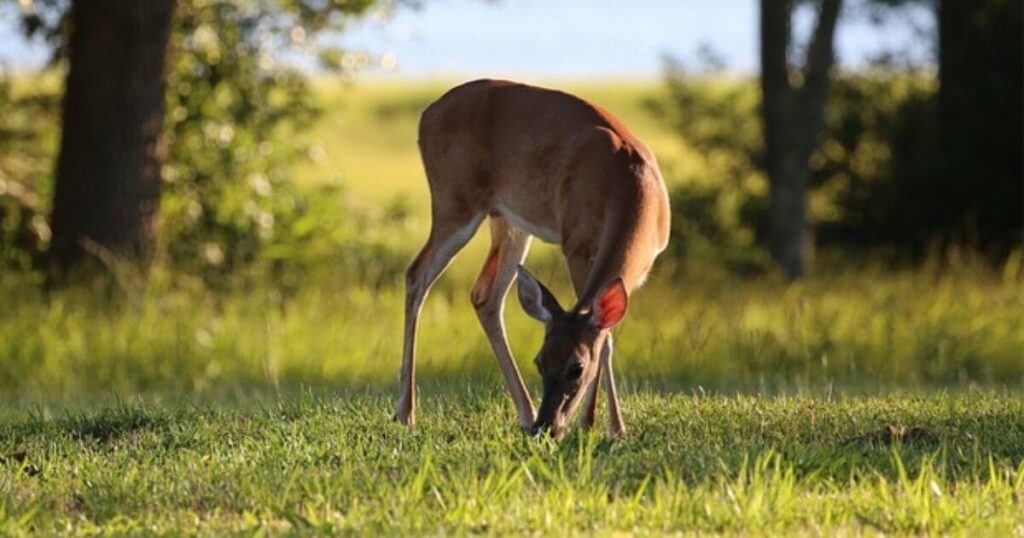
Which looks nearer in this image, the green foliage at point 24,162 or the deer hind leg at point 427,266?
the deer hind leg at point 427,266

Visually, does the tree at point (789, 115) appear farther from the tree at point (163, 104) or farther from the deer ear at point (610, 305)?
the deer ear at point (610, 305)

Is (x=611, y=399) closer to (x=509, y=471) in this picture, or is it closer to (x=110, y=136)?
(x=509, y=471)

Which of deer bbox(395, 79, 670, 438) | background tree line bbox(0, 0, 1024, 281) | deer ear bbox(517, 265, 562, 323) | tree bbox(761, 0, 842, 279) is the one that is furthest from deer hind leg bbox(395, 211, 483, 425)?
tree bbox(761, 0, 842, 279)

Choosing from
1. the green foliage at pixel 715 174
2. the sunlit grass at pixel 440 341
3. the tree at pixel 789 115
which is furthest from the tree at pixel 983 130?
the sunlit grass at pixel 440 341

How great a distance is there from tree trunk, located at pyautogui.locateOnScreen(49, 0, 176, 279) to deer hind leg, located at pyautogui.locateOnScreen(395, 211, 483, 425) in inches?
214

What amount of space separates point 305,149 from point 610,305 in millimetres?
10581

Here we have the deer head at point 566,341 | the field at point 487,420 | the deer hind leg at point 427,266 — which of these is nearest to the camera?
the field at point 487,420

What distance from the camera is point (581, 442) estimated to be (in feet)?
23.3

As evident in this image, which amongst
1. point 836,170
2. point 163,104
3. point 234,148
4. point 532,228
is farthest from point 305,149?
point 532,228

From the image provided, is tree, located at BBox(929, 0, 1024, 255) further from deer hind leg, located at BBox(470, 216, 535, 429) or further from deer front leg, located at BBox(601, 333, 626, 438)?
deer front leg, located at BBox(601, 333, 626, 438)

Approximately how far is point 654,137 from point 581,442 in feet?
152

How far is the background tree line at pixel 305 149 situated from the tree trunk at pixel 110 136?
0.05ft

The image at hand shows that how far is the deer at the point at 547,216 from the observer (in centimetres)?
766

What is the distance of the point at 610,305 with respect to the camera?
25.0 ft
